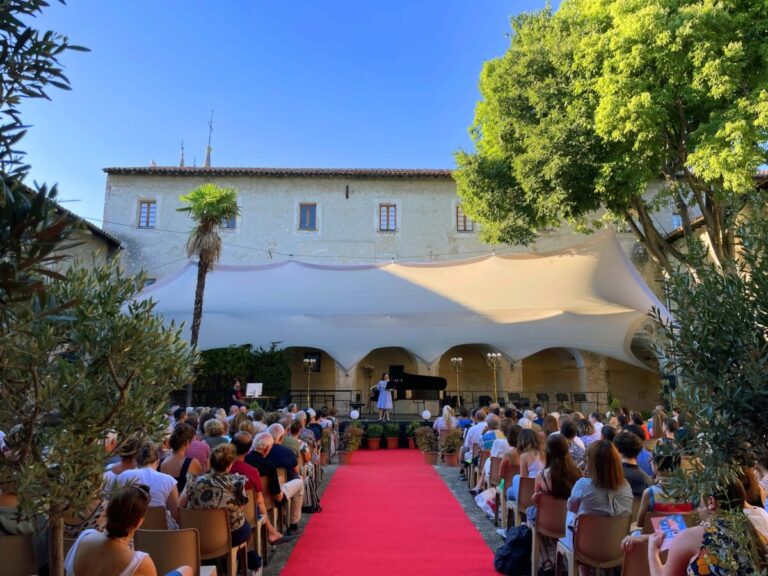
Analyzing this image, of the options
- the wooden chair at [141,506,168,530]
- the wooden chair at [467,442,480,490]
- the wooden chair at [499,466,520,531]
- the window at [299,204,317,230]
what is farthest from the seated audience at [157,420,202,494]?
the window at [299,204,317,230]

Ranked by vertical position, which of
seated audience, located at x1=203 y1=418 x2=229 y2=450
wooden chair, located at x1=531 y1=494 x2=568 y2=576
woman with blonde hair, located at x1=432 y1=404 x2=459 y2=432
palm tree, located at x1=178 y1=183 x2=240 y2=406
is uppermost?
palm tree, located at x1=178 y1=183 x2=240 y2=406

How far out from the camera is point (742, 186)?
963 cm

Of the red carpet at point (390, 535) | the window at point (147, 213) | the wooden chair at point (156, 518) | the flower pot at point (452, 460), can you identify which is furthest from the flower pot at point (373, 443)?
the window at point (147, 213)

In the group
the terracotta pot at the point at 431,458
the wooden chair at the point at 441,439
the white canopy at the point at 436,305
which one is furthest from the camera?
the white canopy at the point at 436,305

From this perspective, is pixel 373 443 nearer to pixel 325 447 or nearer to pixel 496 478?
pixel 325 447

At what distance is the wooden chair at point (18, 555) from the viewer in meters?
2.90

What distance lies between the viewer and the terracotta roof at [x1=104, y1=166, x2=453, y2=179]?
24.0 metres

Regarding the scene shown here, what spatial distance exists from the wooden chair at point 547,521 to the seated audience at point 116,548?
3.02 m

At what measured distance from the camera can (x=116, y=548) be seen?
243cm

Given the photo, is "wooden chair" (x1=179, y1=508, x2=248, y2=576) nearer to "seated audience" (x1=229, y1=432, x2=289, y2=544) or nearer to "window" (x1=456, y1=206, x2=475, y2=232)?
"seated audience" (x1=229, y1=432, x2=289, y2=544)

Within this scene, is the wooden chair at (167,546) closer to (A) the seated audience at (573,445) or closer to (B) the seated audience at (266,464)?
(B) the seated audience at (266,464)

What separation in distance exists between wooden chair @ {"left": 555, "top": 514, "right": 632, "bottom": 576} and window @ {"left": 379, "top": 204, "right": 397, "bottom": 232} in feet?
69.4

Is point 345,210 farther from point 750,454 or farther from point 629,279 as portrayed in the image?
point 750,454

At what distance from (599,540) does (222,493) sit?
8.81 ft
